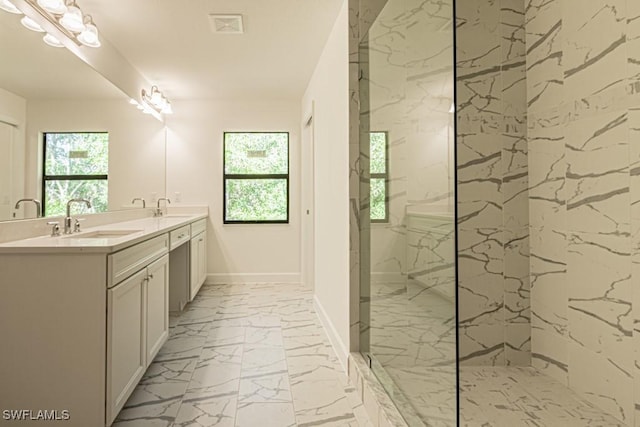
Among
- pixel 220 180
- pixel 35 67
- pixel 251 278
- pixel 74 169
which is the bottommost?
pixel 251 278

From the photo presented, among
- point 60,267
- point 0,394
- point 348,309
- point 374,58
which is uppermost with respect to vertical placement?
point 374,58

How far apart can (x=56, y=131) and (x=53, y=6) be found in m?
0.70

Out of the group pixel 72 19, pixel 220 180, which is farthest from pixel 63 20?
pixel 220 180

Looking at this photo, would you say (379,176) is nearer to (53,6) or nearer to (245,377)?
(245,377)

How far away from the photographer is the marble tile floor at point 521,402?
1.88 metres

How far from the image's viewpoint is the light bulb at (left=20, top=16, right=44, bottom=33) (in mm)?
2242

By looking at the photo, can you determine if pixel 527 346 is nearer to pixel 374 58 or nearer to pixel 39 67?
pixel 374 58

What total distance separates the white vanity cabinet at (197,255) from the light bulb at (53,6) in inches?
85.0

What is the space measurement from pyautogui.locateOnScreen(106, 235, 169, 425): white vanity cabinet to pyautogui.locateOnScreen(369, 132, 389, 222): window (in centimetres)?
123

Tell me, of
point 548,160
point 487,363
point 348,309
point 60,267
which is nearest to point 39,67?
point 60,267

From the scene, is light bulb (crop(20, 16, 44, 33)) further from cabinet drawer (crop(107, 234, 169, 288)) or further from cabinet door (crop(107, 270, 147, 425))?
cabinet door (crop(107, 270, 147, 425))

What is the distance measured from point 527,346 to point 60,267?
8.33 ft

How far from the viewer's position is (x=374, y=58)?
2.20 meters

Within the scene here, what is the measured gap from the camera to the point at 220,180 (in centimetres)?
523
